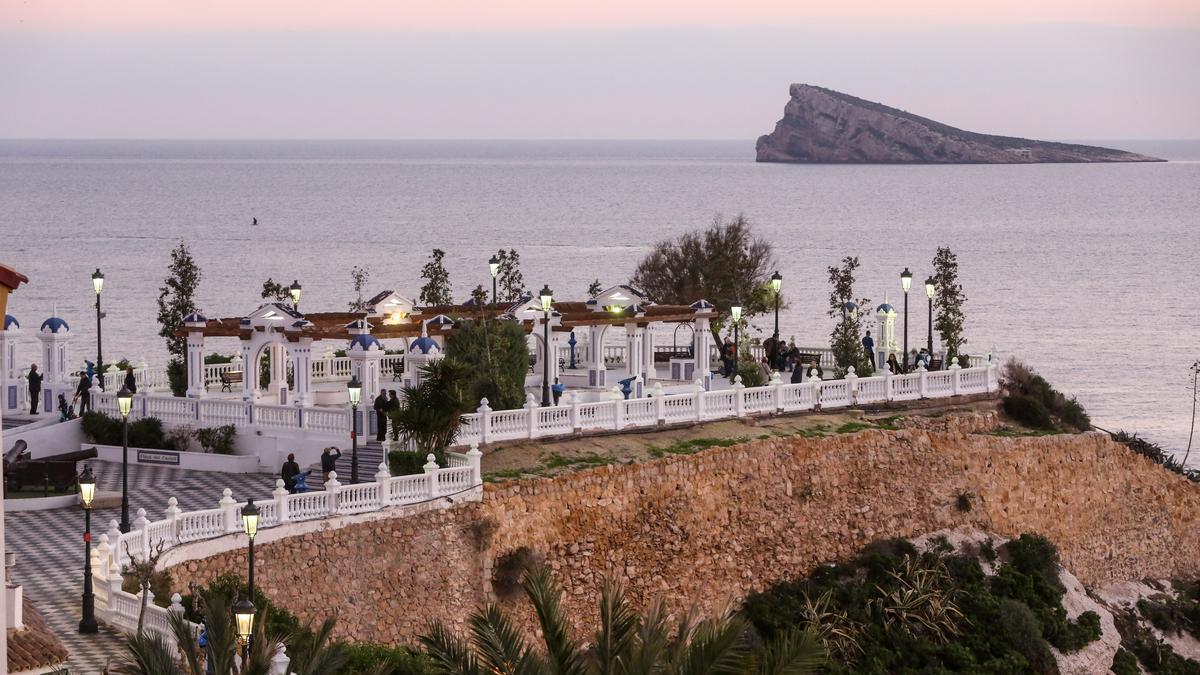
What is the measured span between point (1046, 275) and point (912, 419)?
7712cm

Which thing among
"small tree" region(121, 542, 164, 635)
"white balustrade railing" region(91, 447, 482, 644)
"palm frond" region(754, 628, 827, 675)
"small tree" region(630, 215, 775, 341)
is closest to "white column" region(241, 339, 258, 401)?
"white balustrade railing" region(91, 447, 482, 644)

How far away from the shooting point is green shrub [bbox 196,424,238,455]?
114ft

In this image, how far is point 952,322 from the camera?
161 ft

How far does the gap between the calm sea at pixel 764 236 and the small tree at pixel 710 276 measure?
16644 mm

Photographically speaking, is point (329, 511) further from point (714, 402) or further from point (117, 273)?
point (117, 273)

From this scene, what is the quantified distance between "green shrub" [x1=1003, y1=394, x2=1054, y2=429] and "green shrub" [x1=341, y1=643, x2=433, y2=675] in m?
19.3

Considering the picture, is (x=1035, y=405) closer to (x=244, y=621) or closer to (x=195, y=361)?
(x=195, y=361)

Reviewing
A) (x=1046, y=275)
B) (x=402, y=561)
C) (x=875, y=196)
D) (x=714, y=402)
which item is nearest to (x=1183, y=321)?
(x=1046, y=275)

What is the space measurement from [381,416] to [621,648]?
665 inches

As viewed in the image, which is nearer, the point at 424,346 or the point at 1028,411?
the point at 424,346

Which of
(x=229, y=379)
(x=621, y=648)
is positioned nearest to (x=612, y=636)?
(x=621, y=648)

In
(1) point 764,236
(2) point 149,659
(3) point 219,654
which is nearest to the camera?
(2) point 149,659

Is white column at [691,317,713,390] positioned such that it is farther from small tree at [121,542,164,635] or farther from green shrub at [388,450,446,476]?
small tree at [121,542,164,635]

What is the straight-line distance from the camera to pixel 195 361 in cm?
3697
